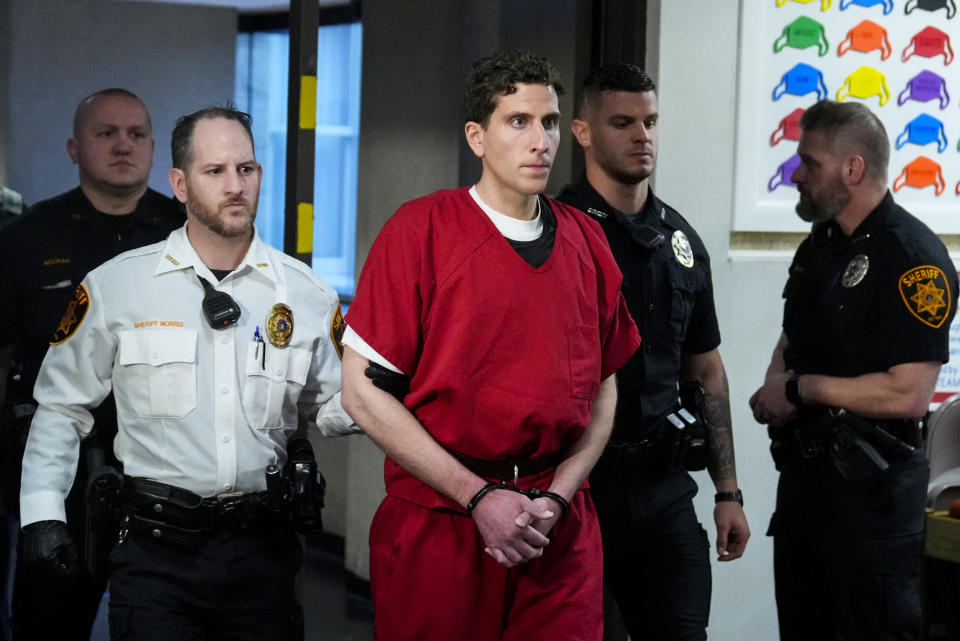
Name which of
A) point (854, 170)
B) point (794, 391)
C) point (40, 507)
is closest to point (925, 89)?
point (854, 170)

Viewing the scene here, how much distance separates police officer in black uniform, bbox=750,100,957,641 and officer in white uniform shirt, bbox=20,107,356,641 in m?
1.41

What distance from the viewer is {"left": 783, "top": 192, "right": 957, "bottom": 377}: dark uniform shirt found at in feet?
9.50

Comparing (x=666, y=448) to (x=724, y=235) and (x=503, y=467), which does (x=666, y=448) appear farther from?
(x=724, y=235)

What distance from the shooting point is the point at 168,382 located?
7.39ft

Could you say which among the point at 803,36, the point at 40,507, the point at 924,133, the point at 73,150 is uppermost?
the point at 803,36

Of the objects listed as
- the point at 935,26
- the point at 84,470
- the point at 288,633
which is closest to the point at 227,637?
the point at 288,633

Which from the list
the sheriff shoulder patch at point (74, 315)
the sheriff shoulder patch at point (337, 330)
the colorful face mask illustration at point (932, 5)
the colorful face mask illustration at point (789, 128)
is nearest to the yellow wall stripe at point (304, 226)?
the sheriff shoulder patch at point (337, 330)

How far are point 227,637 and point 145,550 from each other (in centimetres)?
25

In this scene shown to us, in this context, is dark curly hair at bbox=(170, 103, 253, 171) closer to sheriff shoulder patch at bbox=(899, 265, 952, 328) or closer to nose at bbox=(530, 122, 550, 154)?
nose at bbox=(530, 122, 550, 154)

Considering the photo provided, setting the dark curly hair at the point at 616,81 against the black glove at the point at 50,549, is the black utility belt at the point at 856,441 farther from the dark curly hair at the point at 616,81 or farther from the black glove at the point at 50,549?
the black glove at the point at 50,549

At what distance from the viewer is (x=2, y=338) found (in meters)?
2.61

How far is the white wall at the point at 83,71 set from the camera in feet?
8.79

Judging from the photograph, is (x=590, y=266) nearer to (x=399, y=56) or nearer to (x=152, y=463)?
(x=152, y=463)

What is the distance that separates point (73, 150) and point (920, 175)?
2800 mm
